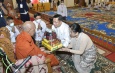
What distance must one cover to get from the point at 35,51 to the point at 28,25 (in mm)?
458

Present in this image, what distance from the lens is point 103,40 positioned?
13.9ft

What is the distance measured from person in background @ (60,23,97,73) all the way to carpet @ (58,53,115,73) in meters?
0.22

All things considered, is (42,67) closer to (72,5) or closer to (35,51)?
(35,51)

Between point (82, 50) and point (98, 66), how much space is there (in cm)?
78

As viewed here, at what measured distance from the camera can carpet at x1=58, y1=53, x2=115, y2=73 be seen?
2.89m

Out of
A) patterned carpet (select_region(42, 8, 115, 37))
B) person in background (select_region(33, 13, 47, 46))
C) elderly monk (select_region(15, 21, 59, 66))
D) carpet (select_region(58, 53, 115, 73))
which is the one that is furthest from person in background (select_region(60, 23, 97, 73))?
patterned carpet (select_region(42, 8, 115, 37))

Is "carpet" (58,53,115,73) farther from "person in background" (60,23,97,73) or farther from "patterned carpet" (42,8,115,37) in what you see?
"patterned carpet" (42,8,115,37)

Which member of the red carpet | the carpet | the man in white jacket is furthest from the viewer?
the red carpet

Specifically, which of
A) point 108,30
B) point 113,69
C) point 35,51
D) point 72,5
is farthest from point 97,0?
point 35,51

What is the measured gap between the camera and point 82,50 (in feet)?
8.36

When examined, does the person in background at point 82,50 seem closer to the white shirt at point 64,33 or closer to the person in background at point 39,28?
the white shirt at point 64,33

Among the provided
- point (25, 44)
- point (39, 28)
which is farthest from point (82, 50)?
point (39, 28)

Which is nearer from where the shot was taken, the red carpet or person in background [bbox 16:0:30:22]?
the red carpet

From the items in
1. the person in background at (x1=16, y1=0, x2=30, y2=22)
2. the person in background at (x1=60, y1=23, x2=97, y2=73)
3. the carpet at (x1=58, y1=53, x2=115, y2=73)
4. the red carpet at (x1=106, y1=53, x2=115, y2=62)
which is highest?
the person in background at (x1=16, y1=0, x2=30, y2=22)
